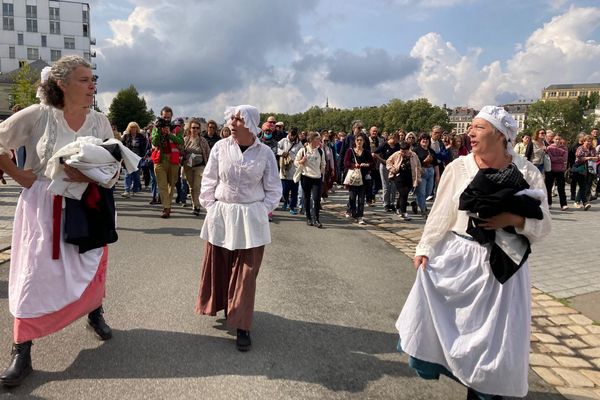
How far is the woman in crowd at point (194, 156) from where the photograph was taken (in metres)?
9.82

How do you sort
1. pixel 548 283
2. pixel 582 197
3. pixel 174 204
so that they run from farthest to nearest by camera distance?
pixel 582 197, pixel 174 204, pixel 548 283

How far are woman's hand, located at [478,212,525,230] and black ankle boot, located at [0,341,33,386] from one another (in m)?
3.10

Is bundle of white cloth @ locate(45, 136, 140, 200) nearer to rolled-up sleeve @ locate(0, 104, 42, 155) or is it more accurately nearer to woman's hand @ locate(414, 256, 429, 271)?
rolled-up sleeve @ locate(0, 104, 42, 155)

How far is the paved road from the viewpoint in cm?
304

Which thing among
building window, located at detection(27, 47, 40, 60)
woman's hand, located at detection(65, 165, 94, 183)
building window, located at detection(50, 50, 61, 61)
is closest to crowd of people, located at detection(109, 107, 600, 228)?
woman's hand, located at detection(65, 165, 94, 183)

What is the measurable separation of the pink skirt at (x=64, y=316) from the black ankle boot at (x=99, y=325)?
0.10 meters

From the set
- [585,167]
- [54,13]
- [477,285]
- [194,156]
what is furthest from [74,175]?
[54,13]

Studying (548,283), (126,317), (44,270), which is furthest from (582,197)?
(44,270)

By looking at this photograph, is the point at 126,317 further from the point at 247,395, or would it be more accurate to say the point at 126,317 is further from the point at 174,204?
the point at 174,204

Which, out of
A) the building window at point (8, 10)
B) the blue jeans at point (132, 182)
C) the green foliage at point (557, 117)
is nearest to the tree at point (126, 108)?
the building window at point (8, 10)

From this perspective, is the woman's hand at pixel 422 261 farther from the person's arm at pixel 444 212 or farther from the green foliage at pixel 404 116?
the green foliage at pixel 404 116

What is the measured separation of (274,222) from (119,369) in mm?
6334

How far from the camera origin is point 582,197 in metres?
12.7

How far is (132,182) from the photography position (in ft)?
42.6
